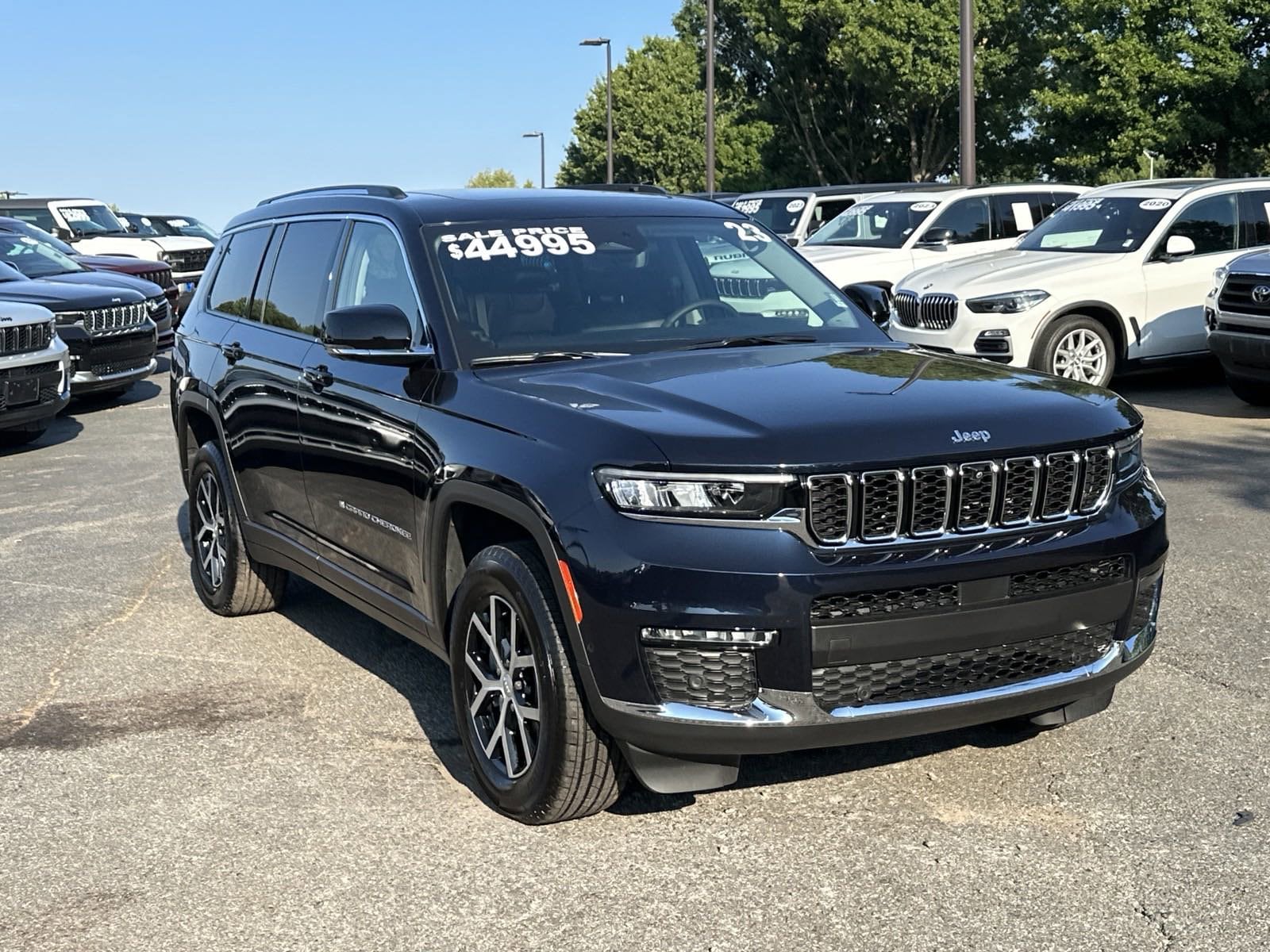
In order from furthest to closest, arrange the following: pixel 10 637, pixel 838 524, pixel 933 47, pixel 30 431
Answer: pixel 933 47 → pixel 30 431 → pixel 10 637 → pixel 838 524

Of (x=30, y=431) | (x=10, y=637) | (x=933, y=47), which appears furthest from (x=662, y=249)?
(x=933, y=47)

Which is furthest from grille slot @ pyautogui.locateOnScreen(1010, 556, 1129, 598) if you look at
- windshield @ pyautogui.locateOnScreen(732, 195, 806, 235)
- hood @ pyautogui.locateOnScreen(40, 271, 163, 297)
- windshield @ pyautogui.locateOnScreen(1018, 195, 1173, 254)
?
windshield @ pyautogui.locateOnScreen(732, 195, 806, 235)

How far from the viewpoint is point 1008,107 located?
4247 cm

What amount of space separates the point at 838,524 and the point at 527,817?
122cm

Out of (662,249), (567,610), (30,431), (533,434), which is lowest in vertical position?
(30,431)

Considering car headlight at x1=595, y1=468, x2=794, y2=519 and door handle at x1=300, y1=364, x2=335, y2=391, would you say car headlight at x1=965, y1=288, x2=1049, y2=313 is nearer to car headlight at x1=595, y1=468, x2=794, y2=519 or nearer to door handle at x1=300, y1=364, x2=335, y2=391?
door handle at x1=300, y1=364, x2=335, y2=391

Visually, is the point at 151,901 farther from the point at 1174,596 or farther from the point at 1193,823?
the point at 1174,596

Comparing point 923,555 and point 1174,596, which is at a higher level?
point 923,555

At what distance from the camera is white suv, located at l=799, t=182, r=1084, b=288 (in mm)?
16641

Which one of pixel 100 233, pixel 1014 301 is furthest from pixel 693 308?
pixel 100 233

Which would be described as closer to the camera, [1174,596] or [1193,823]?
[1193,823]

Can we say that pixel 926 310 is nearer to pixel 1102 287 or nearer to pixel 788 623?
pixel 1102 287

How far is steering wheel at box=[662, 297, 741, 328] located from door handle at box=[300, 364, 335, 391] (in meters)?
1.19

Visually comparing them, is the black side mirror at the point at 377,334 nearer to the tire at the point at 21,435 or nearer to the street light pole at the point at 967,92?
the tire at the point at 21,435
